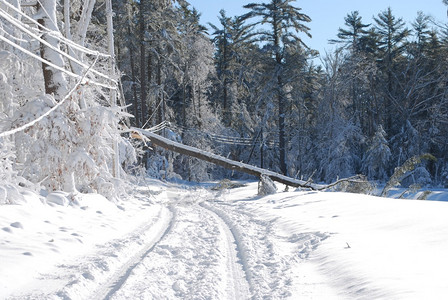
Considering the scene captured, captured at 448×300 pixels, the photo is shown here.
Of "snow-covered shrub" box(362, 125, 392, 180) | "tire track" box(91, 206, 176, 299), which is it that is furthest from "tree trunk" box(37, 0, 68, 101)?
"snow-covered shrub" box(362, 125, 392, 180)

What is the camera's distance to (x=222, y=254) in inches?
202

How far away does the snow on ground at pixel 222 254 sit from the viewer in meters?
3.58

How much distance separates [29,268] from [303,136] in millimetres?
31812

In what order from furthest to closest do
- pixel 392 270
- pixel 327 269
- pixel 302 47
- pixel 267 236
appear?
pixel 302 47
pixel 267 236
pixel 327 269
pixel 392 270

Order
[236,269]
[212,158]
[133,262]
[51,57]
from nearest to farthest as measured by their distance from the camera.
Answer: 1. [236,269]
2. [133,262]
3. [51,57]
4. [212,158]

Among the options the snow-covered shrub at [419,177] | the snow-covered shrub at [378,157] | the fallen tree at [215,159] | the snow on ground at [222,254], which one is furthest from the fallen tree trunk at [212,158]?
the snow-covered shrub at [419,177]

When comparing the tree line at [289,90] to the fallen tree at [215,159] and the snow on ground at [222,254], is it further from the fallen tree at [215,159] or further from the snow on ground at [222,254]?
the snow on ground at [222,254]

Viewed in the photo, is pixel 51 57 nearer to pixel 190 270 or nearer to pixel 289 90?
pixel 190 270

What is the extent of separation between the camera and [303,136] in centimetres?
3412

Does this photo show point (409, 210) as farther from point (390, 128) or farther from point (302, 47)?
point (390, 128)

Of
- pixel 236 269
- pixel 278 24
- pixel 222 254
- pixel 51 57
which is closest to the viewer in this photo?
pixel 236 269

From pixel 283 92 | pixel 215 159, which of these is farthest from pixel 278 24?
pixel 215 159

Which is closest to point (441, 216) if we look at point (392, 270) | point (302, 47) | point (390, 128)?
point (392, 270)

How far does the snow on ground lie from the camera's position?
3.58 metres
